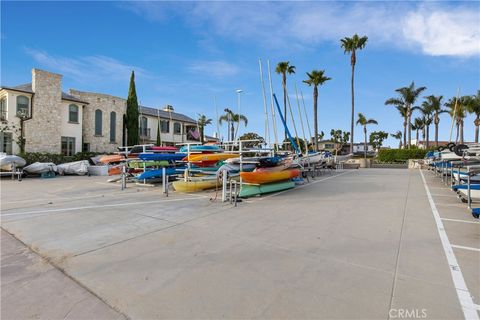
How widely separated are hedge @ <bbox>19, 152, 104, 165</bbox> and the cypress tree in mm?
5053

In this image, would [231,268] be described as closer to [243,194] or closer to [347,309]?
[347,309]

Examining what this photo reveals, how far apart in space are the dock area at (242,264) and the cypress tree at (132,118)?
22.9 m

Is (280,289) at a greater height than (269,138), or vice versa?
(269,138)

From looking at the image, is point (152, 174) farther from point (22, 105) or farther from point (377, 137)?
point (377, 137)

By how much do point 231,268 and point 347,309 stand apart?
1.41 meters

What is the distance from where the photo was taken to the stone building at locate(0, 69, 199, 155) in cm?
1967

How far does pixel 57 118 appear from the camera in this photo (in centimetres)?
2181

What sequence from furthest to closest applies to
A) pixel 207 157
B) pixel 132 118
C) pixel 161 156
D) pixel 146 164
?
pixel 132 118, pixel 146 164, pixel 161 156, pixel 207 157

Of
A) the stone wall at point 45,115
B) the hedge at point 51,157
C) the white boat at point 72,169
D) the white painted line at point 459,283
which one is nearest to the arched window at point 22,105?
the stone wall at point 45,115

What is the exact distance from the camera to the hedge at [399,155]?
34.6 metres

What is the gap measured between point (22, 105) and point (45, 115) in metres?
1.57

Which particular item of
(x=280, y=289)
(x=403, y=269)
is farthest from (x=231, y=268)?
(x=403, y=269)

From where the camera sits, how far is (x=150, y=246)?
405 cm

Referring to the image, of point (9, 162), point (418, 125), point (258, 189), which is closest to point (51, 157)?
point (9, 162)
